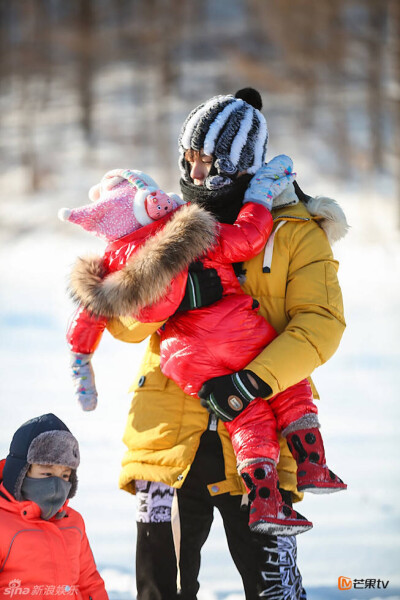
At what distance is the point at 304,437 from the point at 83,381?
Result: 0.54 metres

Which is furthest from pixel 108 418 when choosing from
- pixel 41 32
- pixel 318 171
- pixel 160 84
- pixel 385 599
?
pixel 41 32

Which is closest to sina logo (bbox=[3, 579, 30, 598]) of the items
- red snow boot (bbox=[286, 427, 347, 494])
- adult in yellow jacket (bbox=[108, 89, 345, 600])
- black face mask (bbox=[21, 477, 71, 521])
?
black face mask (bbox=[21, 477, 71, 521])

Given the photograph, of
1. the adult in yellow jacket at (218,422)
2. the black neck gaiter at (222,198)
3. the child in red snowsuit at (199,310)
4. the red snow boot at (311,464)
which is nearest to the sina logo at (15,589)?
the adult in yellow jacket at (218,422)

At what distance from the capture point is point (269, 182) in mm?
2043

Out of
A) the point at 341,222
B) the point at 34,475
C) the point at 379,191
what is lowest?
the point at 34,475

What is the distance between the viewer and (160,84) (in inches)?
449

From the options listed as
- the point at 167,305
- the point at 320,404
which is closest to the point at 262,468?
the point at 167,305

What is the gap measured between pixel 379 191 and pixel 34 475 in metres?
7.97

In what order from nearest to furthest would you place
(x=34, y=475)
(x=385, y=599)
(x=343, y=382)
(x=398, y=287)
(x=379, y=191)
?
(x=34, y=475)
(x=385, y=599)
(x=343, y=382)
(x=398, y=287)
(x=379, y=191)

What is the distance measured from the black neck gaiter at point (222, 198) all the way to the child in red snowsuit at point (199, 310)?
98 millimetres

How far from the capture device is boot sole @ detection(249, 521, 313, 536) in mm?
1774

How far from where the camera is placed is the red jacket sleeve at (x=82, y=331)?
1.99 meters

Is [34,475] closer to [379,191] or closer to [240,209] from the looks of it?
[240,209]

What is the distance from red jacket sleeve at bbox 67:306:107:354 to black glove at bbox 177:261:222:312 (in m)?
0.21
